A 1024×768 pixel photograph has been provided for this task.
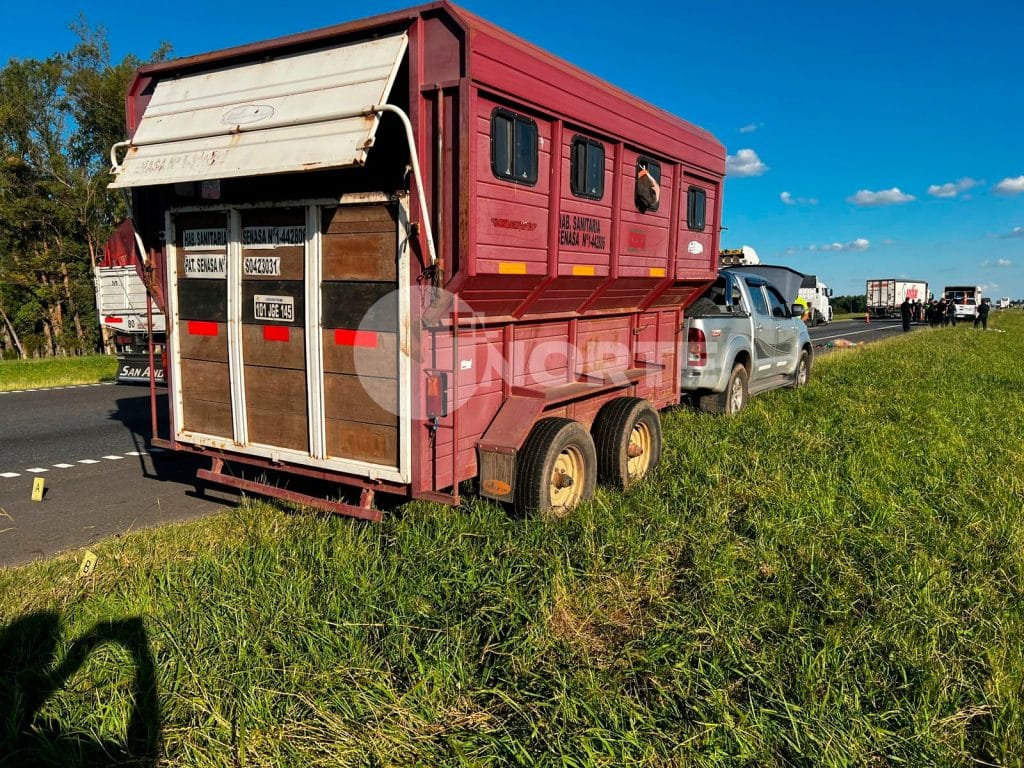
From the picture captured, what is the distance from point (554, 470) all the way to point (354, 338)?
1.76 metres

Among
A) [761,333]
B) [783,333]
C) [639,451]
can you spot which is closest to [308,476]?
[639,451]

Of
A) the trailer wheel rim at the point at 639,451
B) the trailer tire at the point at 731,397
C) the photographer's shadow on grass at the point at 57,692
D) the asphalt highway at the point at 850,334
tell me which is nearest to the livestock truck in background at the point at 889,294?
the asphalt highway at the point at 850,334

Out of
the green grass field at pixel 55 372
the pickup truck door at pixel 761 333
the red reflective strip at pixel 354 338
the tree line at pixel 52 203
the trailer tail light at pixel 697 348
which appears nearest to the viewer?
the red reflective strip at pixel 354 338

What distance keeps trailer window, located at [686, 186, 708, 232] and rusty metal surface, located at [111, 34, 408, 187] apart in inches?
160

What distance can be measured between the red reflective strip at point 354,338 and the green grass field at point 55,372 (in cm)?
1160

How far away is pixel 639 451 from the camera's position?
21.1 feet

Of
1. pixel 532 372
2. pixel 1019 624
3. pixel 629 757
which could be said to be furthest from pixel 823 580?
pixel 532 372

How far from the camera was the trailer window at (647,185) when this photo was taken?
6234 mm

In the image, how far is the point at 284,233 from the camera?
4.92 meters

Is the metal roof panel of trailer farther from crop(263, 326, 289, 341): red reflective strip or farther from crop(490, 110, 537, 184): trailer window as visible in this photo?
crop(263, 326, 289, 341): red reflective strip

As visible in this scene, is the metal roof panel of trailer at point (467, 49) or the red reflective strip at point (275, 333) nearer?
the metal roof panel of trailer at point (467, 49)

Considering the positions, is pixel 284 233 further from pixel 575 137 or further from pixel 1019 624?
pixel 1019 624

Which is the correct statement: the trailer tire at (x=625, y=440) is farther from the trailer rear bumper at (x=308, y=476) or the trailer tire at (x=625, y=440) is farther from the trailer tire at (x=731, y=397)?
the trailer tire at (x=731, y=397)

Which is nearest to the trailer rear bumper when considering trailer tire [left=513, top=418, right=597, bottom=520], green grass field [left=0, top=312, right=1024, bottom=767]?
green grass field [left=0, top=312, right=1024, bottom=767]
